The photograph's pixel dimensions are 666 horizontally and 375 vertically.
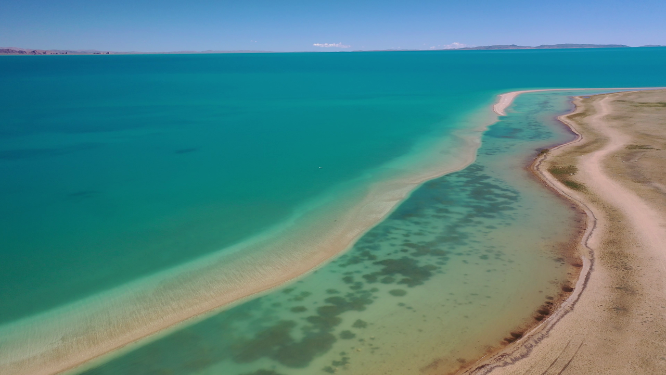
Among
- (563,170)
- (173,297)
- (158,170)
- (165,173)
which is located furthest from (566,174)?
(158,170)

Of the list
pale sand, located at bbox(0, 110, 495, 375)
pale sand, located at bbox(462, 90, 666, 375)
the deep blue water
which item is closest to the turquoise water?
the deep blue water

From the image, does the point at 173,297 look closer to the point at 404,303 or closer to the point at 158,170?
the point at 404,303

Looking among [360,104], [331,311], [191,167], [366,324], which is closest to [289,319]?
[331,311]

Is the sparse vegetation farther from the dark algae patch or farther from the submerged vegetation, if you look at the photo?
the dark algae patch

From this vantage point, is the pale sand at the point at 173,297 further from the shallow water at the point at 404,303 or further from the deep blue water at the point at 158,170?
the deep blue water at the point at 158,170

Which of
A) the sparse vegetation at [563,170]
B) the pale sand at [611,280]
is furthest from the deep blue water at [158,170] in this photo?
the pale sand at [611,280]
